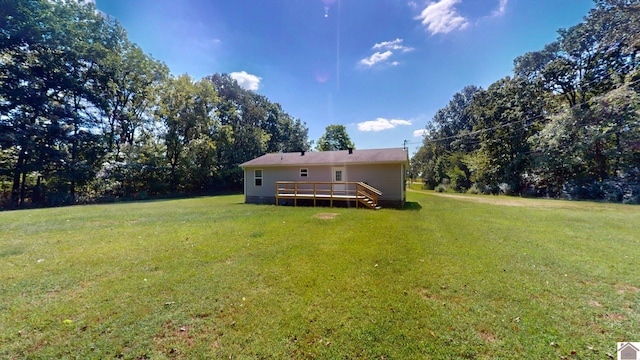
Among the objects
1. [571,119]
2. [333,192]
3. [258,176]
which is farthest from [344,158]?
[571,119]

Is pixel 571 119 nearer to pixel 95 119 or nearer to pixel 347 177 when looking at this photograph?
pixel 347 177

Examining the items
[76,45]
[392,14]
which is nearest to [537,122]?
[392,14]

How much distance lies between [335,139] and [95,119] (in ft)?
105

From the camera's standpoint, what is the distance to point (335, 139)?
4303cm

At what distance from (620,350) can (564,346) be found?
53cm

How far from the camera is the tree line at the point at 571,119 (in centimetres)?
1541

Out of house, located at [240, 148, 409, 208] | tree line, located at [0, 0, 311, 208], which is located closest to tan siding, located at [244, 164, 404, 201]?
house, located at [240, 148, 409, 208]

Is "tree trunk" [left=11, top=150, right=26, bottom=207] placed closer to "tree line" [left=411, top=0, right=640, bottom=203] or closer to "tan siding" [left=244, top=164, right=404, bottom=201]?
"tan siding" [left=244, top=164, right=404, bottom=201]

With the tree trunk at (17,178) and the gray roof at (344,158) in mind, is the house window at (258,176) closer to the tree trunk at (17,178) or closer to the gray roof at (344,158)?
the gray roof at (344,158)

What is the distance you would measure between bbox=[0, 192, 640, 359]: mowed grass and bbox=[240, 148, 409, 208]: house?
593 centimetres

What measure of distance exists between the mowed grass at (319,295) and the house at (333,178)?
5.93 meters

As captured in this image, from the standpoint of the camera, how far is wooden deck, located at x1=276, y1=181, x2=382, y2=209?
11.9 m

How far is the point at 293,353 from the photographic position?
7.51ft

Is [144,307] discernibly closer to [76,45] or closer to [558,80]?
[76,45]
